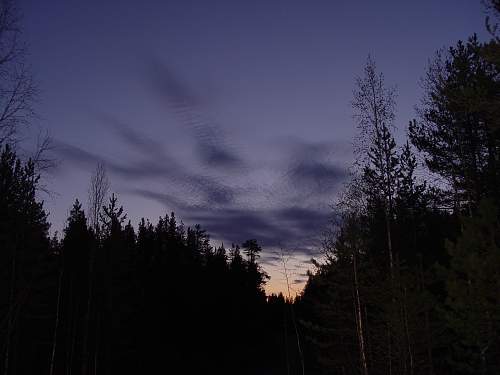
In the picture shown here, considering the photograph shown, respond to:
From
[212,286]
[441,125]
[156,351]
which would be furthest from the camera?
[212,286]

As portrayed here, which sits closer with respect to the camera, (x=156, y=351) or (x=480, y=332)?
(x=480, y=332)

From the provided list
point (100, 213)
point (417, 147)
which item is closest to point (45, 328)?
point (100, 213)

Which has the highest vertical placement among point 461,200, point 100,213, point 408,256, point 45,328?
point 100,213

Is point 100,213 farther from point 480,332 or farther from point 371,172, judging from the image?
point 480,332

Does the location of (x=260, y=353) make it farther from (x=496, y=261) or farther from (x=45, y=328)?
(x=496, y=261)

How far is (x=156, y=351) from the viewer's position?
142 feet

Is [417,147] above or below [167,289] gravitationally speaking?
above

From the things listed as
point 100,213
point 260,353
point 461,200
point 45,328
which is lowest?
point 260,353

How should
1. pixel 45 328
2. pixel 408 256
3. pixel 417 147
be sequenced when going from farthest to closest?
pixel 45 328 < pixel 408 256 < pixel 417 147

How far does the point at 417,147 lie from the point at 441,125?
1633 millimetres

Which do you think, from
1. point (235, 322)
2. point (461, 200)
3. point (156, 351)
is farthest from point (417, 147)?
point (235, 322)

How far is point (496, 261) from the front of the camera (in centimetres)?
1404

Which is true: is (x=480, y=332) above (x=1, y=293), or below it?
below

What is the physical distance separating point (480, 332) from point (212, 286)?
41051 mm
